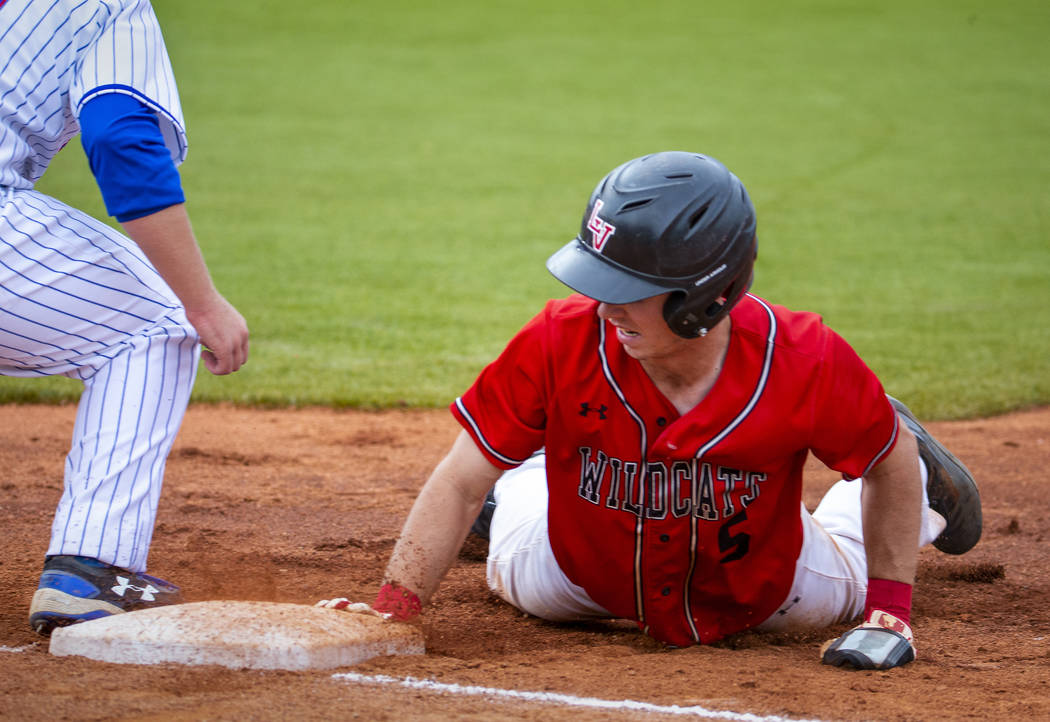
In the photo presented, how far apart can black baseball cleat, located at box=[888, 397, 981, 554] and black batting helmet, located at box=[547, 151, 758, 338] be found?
1024mm

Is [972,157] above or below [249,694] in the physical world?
above

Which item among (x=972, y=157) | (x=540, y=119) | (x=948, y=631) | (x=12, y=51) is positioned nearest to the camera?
(x=12, y=51)

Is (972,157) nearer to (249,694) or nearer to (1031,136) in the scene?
(1031,136)

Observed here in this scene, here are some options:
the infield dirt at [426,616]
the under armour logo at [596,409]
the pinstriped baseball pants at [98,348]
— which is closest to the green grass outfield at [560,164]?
the infield dirt at [426,616]

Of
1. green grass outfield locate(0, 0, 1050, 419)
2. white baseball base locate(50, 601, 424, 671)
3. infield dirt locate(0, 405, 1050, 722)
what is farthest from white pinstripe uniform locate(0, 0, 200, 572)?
green grass outfield locate(0, 0, 1050, 419)

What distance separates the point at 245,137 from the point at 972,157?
1020 centimetres

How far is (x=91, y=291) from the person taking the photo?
280 cm

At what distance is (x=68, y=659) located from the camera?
2.56 metres

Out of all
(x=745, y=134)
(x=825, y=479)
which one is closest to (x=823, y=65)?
(x=745, y=134)

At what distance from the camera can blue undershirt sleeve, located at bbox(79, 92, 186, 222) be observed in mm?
2600

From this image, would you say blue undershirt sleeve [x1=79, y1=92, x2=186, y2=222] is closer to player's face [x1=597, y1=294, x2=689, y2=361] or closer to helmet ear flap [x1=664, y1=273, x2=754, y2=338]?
player's face [x1=597, y1=294, x2=689, y2=361]

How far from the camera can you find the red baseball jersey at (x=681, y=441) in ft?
8.70

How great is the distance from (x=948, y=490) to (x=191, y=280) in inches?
84.9

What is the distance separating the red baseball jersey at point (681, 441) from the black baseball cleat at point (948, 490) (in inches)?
26.0
